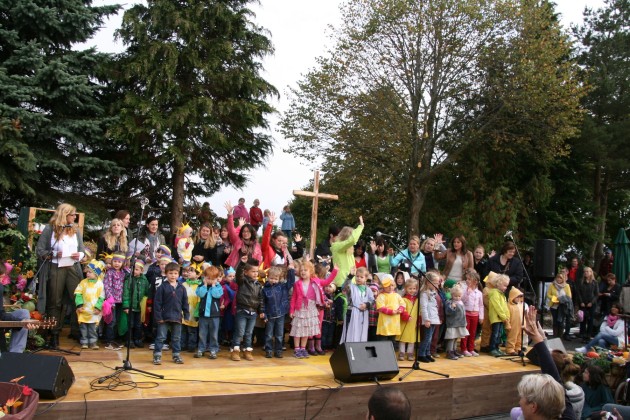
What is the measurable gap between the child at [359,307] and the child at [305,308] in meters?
0.42

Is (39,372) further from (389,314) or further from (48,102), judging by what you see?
(48,102)

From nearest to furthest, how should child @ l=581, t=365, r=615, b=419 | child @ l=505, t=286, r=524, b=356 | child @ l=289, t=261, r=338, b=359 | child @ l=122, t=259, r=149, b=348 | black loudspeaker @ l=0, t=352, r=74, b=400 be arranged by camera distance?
1. black loudspeaker @ l=0, t=352, r=74, b=400
2. child @ l=581, t=365, r=615, b=419
3. child @ l=122, t=259, r=149, b=348
4. child @ l=289, t=261, r=338, b=359
5. child @ l=505, t=286, r=524, b=356

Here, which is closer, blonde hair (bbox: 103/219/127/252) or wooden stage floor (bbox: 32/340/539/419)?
wooden stage floor (bbox: 32/340/539/419)

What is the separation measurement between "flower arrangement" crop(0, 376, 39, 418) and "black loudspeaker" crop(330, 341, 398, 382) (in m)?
3.31

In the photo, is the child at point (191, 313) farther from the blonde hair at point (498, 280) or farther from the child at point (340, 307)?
the blonde hair at point (498, 280)

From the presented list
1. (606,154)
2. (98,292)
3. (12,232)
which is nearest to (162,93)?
(12,232)

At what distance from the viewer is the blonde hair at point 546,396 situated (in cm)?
359

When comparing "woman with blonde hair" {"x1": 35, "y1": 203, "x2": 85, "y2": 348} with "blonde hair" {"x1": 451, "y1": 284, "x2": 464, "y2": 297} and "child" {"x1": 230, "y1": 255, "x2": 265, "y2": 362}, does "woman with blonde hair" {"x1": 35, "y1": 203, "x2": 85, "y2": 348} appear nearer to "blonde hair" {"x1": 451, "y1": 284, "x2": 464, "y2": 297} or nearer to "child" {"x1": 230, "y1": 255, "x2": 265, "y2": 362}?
"child" {"x1": 230, "y1": 255, "x2": 265, "y2": 362}

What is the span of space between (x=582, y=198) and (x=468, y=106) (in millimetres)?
6889

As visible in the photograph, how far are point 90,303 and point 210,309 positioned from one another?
1.53 meters

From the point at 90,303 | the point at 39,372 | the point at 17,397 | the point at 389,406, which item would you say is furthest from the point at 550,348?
the point at 17,397

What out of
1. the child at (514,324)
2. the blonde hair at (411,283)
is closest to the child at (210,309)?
the blonde hair at (411,283)

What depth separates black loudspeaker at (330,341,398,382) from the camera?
6633 millimetres

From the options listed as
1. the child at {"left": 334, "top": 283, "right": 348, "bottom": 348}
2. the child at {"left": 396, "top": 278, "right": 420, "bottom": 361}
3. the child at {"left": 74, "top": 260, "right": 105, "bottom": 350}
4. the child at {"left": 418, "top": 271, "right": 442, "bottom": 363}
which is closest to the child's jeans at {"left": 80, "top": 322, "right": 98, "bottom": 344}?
the child at {"left": 74, "top": 260, "right": 105, "bottom": 350}
